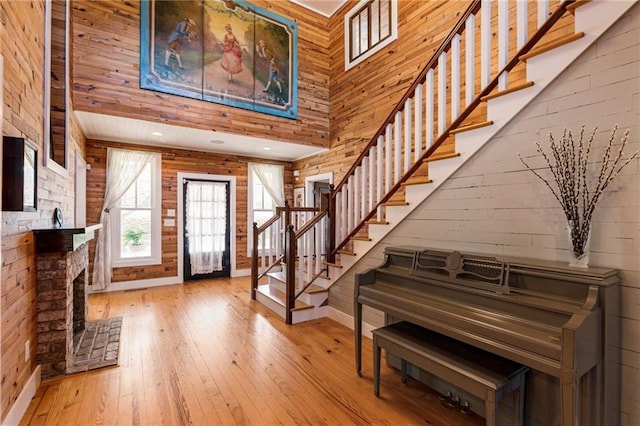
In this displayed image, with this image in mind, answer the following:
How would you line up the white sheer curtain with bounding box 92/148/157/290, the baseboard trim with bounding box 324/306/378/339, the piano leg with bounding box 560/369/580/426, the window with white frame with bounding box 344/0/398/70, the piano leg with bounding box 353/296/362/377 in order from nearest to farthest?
the piano leg with bounding box 560/369/580/426, the piano leg with bounding box 353/296/362/377, the baseboard trim with bounding box 324/306/378/339, the window with white frame with bounding box 344/0/398/70, the white sheer curtain with bounding box 92/148/157/290

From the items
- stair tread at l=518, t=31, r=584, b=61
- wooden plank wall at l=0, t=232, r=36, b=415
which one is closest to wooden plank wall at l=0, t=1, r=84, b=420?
wooden plank wall at l=0, t=232, r=36, b=415

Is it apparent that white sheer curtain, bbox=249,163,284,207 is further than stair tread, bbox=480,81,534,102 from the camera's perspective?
Yes

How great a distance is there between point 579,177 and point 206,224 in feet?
19.1

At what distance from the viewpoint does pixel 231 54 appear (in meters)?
4.85

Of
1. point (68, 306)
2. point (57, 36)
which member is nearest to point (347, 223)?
point (68, 306)

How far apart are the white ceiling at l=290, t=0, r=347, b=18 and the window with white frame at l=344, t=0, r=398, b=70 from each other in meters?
0.47

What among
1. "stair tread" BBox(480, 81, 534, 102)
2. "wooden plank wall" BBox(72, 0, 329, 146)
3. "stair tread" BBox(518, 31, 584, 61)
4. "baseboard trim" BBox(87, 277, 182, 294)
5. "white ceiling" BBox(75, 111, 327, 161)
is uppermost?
"wooden plank wall" BBox(72, 0, 329, 146)

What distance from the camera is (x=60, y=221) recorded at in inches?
113

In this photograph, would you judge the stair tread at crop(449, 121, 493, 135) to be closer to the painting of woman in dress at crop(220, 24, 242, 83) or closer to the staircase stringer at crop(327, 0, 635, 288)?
the staircase stringer at crop(327, 0, 635, 288)

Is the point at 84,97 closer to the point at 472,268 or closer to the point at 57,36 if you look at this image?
the point at 57,36

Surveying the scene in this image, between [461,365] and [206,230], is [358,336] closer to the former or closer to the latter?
[461,365]

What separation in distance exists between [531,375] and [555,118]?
1.59 metres

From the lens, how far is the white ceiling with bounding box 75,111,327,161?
4227 mm

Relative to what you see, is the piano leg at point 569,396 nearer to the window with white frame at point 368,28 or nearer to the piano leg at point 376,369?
the piano leg at point 376,369
